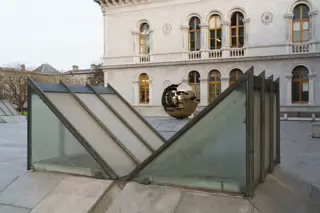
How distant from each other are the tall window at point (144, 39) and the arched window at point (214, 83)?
23.1 feet

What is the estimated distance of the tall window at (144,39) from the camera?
29.5m

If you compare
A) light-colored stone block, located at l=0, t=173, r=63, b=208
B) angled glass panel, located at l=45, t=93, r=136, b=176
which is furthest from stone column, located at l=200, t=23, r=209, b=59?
light-colored stone block, located at l=0, t=173, r=63, b=208

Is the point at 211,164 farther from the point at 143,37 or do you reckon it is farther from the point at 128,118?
the point at 143,37

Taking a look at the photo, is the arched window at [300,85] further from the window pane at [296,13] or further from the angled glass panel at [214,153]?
the angled glass panel at [214,153]

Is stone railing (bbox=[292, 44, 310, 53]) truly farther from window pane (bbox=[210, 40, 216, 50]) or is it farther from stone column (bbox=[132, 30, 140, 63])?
stone column (bbox=[132, 30, 140, 63])

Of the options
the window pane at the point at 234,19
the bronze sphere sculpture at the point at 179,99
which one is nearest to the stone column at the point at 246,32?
the window pane at the point at 234,19

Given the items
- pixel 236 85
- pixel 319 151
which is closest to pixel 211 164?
pixel 236 85

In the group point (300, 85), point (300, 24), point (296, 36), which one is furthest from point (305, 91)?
point (300, 24)

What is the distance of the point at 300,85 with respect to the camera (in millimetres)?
24047

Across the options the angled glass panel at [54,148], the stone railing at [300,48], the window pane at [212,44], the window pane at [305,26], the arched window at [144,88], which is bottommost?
the angled glass panel at [54,148]

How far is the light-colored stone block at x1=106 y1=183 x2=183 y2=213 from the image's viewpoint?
3.27 meters

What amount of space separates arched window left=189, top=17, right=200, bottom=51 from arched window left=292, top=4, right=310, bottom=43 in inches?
317

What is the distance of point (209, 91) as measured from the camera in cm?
2686

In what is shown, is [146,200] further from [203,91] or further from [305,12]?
[305,12]
